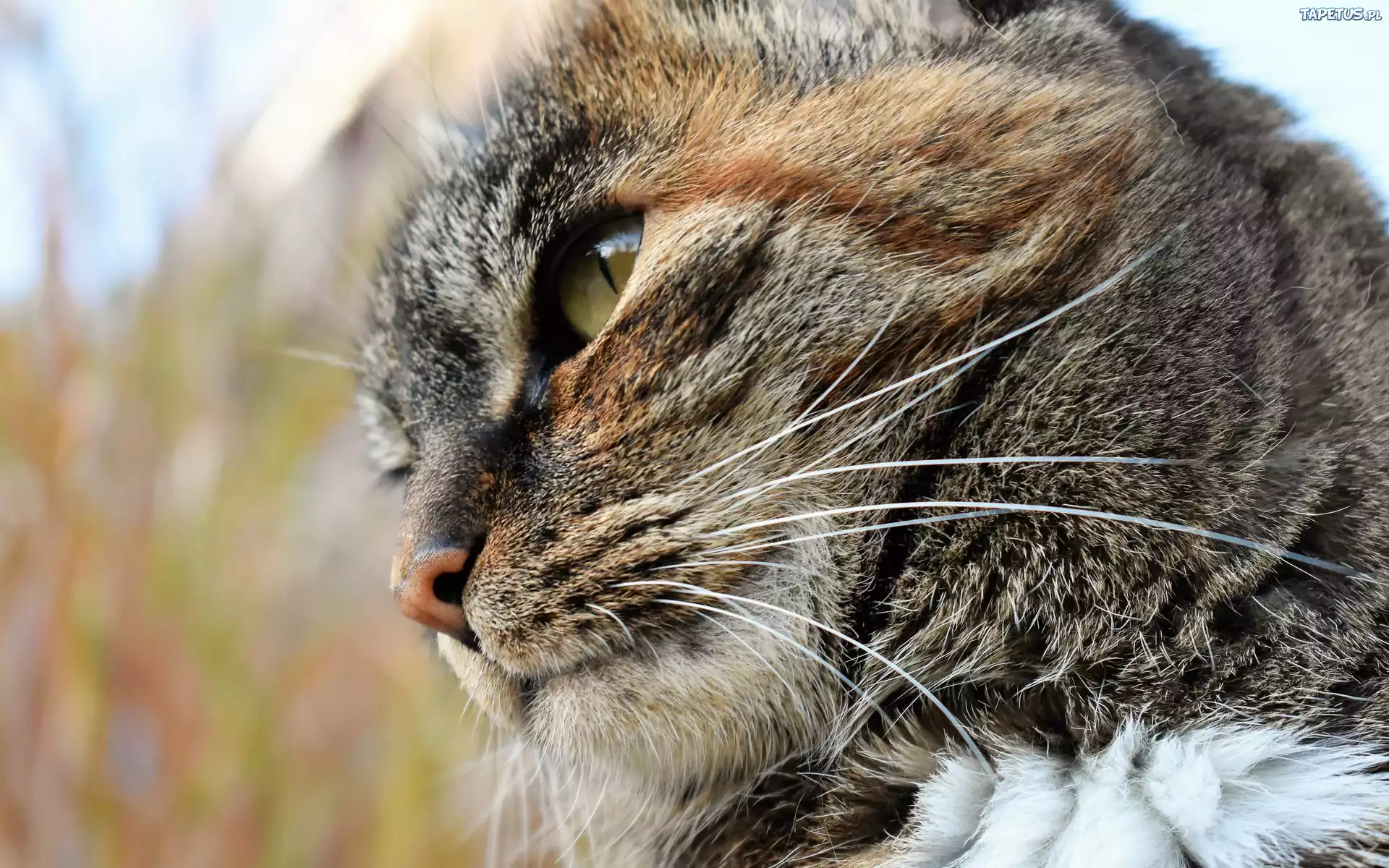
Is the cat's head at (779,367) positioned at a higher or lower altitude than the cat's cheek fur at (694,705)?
higher

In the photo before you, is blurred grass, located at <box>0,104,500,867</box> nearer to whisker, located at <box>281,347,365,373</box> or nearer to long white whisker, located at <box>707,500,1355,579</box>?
whisker, located at <box>281,347,365,373</box>

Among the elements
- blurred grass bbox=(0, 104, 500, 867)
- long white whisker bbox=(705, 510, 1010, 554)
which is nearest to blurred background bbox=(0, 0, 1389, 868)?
blurred grass bbox=(0, 104, 500, 867)

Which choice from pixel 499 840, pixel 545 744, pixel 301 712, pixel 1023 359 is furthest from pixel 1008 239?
pixel 301 712

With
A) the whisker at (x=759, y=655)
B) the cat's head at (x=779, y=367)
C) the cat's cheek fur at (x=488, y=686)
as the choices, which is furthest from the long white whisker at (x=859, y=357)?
the cat's cheek fur at (x=488, y=686)

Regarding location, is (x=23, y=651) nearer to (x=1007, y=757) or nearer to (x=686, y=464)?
(x=686, y=464)

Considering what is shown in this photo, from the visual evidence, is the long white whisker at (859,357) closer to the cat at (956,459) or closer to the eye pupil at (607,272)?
the cat at (956,459)

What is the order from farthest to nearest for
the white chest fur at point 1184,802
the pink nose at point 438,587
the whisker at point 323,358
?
the whisker at point 323,358, the pink nose at point 438,587, the white chest fur at point 1184,802
